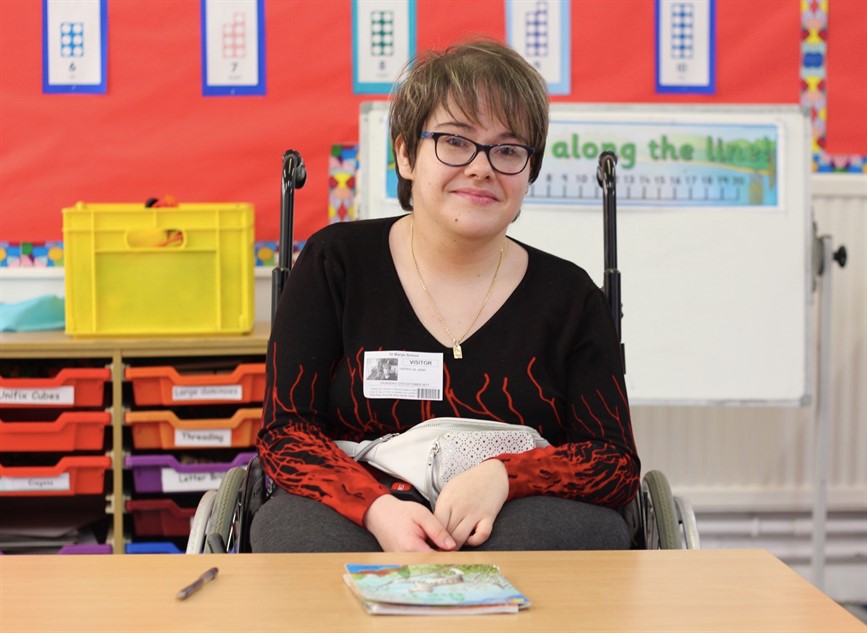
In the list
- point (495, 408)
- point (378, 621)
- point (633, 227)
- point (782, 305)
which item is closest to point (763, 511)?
point (782, 305)

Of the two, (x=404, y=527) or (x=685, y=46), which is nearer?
(x=404, y=527)

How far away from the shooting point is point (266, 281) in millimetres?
2859

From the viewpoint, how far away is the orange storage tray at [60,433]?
2.38 meters

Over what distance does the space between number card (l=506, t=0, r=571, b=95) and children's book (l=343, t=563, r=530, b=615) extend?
6.93ft

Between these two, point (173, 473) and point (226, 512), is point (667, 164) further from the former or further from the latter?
point (226, 512)

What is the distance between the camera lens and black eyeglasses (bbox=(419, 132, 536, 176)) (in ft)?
4.81

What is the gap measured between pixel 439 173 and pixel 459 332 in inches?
9.0

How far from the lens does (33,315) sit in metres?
2.62

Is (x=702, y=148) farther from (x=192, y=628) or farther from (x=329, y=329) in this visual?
(x=192, y=628)

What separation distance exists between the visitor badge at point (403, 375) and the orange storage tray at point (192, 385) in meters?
0.99

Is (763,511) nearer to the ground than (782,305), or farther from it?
nearer to the ground

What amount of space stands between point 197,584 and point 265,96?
6.93ft

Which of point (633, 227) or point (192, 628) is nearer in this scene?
point (192, 628)

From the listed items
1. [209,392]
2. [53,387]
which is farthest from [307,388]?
[53,387]
